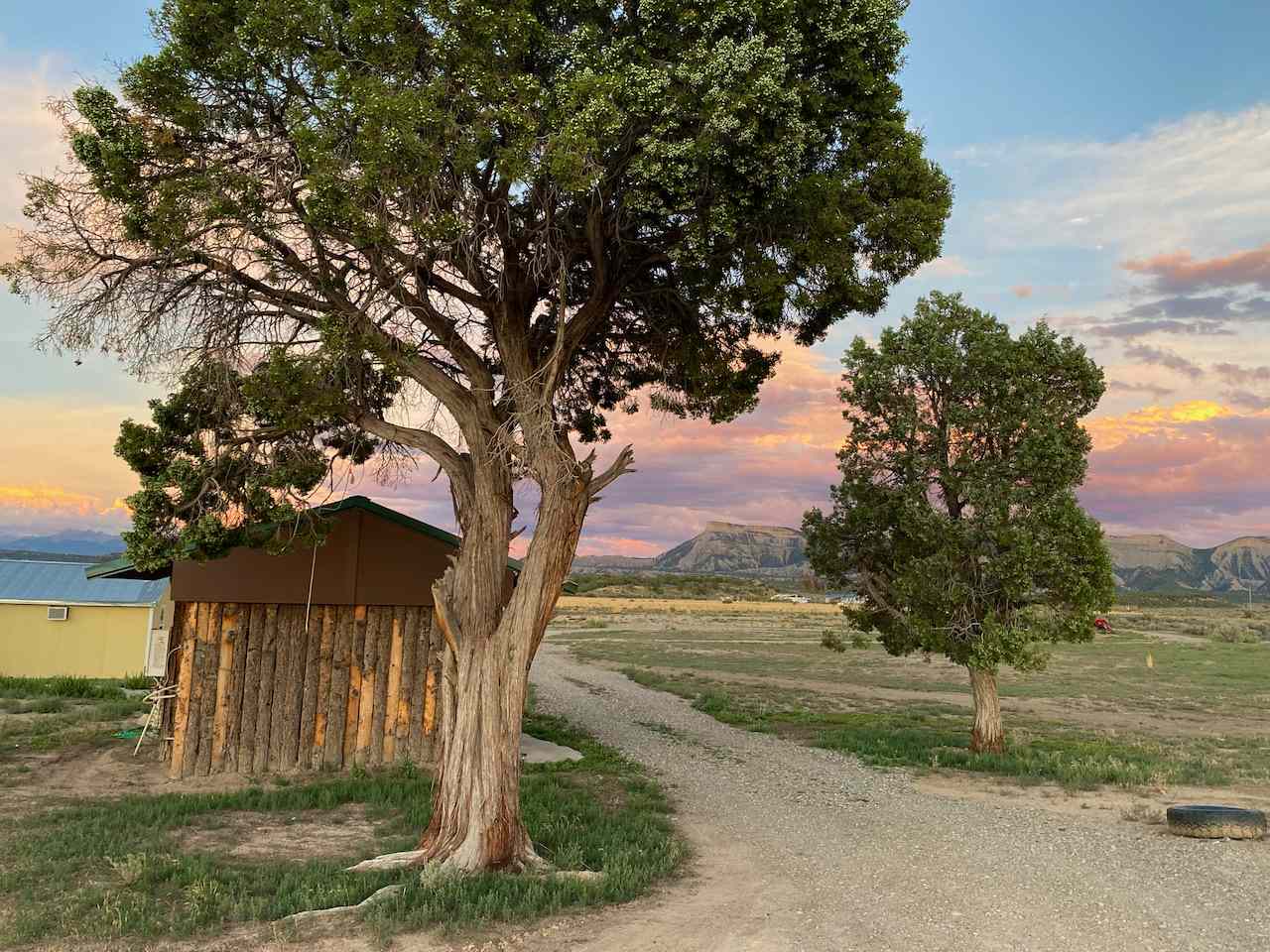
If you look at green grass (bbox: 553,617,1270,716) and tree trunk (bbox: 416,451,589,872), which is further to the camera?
green grass (bbox: 553,617,1270,716)

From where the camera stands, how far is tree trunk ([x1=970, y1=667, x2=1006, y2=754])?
1548cm

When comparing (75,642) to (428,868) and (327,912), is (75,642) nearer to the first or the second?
(428,868)

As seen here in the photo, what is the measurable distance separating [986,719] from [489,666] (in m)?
10.5

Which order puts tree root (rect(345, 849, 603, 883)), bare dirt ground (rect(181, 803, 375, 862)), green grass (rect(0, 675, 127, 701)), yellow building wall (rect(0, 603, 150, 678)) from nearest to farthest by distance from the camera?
1. tree root (rect(345, 849, 603, 883))
2. bare dirt ground (rect(181, 803, 375, 862))
3. green grass (rect(0, 675, 127, 701))
4. yellow building wall (rect(0, 603, 150, 678))

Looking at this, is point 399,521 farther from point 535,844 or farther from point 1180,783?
point 1180,783

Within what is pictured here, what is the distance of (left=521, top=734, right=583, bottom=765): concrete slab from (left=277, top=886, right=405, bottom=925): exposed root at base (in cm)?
698

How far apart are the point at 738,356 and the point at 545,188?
15.2 ft

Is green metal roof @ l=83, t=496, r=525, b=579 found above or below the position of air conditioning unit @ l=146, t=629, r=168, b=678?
above

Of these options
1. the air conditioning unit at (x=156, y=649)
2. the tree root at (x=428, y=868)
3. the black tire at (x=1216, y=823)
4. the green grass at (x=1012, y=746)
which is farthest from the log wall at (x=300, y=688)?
the air conditioning unit at (x=156, y=649)

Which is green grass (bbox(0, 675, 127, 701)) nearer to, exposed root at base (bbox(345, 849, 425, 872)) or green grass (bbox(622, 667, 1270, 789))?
green grass (bbox(622, 667, 1270, 789))

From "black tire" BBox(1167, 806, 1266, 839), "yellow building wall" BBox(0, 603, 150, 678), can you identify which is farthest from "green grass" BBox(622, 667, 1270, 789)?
"yellow building wall" BBox(0, 603, 150, 678)

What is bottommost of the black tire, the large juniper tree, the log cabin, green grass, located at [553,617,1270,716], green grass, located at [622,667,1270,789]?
green grass, located at [553,617,1270,716]

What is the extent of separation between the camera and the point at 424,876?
7.95m

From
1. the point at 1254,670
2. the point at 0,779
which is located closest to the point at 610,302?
the point at 0,779
